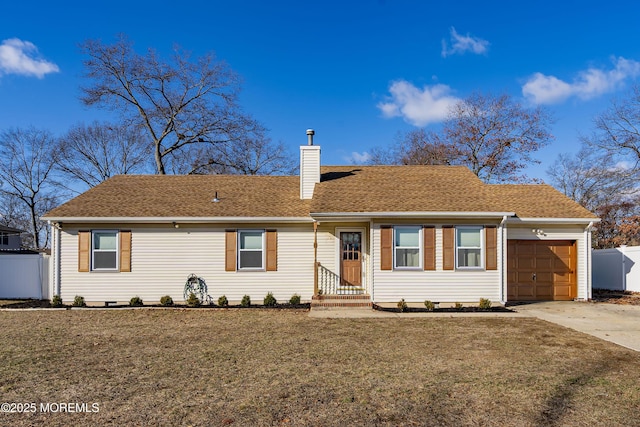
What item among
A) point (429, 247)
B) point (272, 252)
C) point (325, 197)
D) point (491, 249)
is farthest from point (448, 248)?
point (272, 252)

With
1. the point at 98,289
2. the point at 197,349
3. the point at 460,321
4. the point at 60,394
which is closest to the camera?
the point at 60,394

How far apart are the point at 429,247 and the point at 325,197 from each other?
3426 millimetres

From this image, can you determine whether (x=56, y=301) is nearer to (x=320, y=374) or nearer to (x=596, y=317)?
(x=320, y=374)

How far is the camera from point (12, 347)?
25.4 ft

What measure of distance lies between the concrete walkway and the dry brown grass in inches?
24.9

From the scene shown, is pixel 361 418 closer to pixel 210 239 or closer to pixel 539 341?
pixel 539 341

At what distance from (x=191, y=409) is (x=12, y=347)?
5019 mm

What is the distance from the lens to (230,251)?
43.8 ft

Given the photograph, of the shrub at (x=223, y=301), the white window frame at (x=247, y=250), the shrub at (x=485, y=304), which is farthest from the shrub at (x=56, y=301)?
the shrub at (x=485, y=304)

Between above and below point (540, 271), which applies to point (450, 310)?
below

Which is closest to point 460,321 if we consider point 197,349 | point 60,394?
point 197,349

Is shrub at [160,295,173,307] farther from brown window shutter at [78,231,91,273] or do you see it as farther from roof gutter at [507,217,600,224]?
roof gutter at [507,217,600,224]

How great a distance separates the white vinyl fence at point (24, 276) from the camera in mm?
14922

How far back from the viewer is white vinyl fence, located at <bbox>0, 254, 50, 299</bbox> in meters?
14.9
